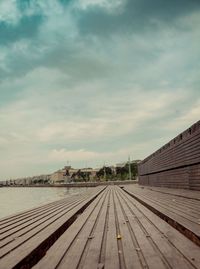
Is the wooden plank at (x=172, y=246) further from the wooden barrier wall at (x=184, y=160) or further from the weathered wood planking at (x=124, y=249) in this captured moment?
the wooden barrier wall at (x=184, y=160)

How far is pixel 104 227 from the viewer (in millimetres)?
6348

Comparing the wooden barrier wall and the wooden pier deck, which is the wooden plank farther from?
the wooden barrier wall

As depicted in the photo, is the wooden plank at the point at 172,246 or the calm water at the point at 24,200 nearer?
the wooden plank at the point at 172,246

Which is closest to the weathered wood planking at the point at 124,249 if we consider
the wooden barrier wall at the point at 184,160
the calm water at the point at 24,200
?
the wooden barrier wall at the point at 184,160

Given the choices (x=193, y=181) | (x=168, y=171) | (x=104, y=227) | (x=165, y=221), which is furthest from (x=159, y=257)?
(x=168, y=171)

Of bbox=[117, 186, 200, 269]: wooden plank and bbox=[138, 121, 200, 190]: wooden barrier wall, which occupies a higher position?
bbox=[138, 121, 200, 190]: wooden barrier wall

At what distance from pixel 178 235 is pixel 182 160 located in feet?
43.3

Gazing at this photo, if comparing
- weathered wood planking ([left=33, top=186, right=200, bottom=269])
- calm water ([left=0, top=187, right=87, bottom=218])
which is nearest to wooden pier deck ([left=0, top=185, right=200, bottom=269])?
weathered wood planking ([left=33, top=186, right=200, bottom=269])

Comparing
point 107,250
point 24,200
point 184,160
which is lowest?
point 107,250

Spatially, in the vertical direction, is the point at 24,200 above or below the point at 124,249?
above

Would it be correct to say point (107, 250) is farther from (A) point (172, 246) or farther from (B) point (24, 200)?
(B) point (24, 200)

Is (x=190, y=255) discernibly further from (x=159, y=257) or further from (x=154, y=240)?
(x=154, y=240)

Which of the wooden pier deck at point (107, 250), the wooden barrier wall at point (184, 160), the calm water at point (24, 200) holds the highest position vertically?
the wooden barrier wall at point (184, 160)

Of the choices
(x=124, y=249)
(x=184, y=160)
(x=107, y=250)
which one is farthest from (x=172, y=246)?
(x=184, y=160)
